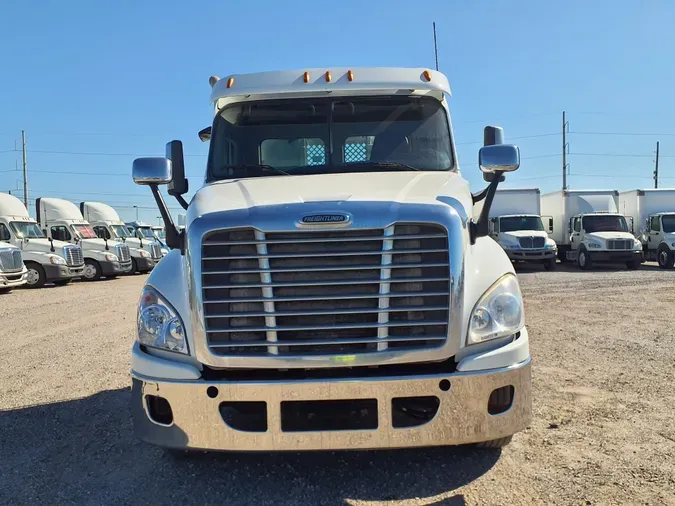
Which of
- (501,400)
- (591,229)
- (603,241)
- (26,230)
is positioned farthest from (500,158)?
(591,229)

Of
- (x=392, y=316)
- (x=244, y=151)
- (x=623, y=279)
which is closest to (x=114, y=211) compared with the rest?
(x=623, y=279)

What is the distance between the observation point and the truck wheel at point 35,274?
19516 millimetres

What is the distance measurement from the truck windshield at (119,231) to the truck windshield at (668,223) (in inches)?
940

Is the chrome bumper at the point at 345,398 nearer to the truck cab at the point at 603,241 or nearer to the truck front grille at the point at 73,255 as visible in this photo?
the truck front grille at the point at 73,255

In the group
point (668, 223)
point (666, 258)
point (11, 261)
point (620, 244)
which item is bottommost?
point (666, 258)

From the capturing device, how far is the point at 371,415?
119 inches

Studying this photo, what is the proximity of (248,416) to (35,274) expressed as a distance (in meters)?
19.2

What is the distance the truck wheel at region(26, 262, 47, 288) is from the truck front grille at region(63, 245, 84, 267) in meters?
0.97

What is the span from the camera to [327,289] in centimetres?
314

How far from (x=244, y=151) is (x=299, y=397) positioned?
89.2 inches

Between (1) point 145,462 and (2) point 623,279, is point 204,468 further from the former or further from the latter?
(2) point 623,279

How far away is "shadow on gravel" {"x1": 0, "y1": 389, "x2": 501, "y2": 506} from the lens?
3.33 metres

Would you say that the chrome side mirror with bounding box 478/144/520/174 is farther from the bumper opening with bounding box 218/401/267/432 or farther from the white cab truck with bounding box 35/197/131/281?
the white cab truck with bounding box 35/197/131/281

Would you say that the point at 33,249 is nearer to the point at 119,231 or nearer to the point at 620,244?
the point at 119,231
